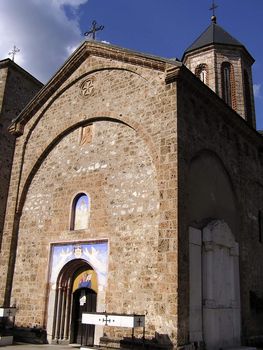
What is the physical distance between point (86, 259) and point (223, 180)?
521cm

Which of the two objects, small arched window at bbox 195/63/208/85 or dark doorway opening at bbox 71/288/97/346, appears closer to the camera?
dark doorway opening at bbox 71/288/97/346

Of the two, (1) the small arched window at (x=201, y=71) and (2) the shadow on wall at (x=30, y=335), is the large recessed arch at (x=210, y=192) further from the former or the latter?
(1) the small arched window at (x=201, y=71)

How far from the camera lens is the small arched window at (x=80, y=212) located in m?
12.2

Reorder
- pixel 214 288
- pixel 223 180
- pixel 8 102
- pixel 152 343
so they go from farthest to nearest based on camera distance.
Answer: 1. pixel 8 102
2. pixel 223 180
3. pixel 214 288
4. pixel 152 343

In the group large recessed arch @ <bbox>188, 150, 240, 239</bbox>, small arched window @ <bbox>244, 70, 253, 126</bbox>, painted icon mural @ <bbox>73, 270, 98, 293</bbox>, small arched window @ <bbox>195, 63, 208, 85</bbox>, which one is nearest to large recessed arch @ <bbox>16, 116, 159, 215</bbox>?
large recessed arch @ <bbox>188, 150, 240, 239</bbox>

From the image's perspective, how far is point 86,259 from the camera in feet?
37.8

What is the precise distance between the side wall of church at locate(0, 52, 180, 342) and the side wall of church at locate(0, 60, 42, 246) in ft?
8.01

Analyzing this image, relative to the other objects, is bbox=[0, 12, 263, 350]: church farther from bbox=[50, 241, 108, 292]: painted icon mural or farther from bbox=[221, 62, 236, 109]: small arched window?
bbox=[221, 62, 236, 109]: small arched window

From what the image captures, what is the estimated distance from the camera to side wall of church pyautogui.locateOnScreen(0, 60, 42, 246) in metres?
16.8

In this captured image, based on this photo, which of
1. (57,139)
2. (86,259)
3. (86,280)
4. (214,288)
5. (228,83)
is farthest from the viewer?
(228,83)

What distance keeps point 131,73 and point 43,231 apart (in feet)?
19.0

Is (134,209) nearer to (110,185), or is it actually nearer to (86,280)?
(110,185)

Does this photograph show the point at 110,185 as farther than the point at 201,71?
No

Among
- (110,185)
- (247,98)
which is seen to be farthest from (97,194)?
(247,98)
